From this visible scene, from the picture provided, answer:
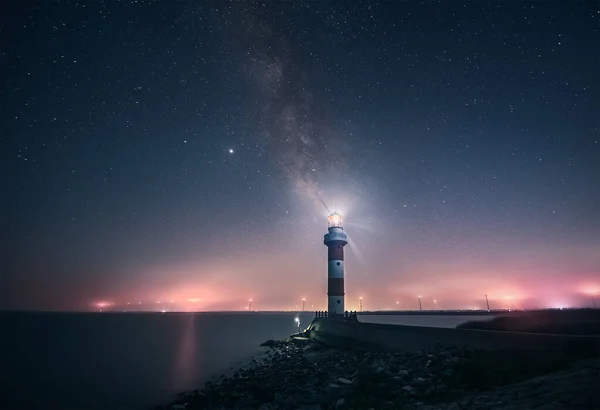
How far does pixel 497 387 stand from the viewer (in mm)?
10984

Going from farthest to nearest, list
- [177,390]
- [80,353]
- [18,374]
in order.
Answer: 1. [80,353]
2. [18,374]
3. [177,390]

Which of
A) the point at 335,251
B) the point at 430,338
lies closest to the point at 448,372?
the point at 430,338

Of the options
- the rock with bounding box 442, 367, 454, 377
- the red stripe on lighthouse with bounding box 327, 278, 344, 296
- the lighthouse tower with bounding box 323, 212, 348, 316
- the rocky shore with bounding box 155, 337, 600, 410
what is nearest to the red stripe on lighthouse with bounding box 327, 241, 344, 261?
the lighthouse tower with bounding box 323, 212, 348, 316

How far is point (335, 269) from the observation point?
4194 cm

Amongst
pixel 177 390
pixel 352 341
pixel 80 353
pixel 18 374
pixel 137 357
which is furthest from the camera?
pixel 80 353

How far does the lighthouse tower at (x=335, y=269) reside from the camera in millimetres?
41656

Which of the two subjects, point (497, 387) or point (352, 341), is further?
point (352, 341)

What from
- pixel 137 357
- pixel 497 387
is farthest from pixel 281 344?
pixel 497 387

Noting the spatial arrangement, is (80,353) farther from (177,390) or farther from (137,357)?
(177,390)

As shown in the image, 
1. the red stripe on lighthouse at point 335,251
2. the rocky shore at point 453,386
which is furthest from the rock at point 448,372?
the red stripe on lighthouse at point 335,251

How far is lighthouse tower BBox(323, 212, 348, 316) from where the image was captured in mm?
41656

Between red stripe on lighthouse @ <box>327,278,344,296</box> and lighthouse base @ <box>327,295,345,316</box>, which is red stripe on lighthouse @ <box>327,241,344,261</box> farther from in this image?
lighthouse base @ <box>327,295,345,316</box>

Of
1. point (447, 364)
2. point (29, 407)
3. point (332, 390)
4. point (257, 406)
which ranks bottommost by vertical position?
point (29, 407)

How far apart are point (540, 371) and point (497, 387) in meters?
1.57
